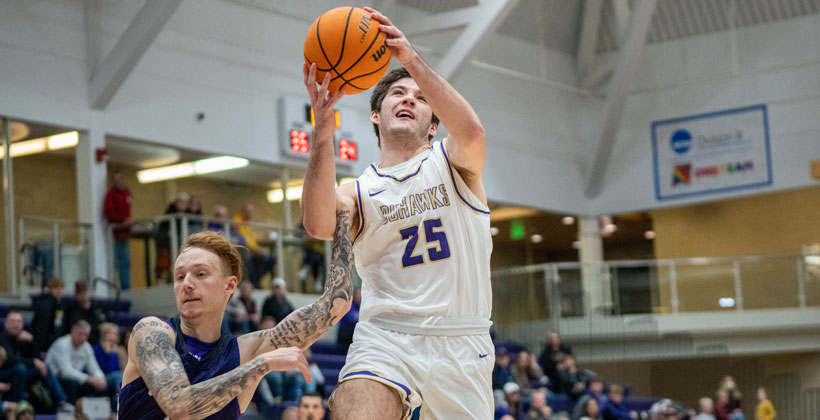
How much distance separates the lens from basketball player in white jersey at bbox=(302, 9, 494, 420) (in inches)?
189

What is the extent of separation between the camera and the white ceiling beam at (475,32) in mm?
19781

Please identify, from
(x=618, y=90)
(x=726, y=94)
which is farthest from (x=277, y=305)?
(x=726, y=94)

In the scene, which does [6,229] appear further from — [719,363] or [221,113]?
[719,363]

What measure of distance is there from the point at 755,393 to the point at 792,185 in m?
5.09

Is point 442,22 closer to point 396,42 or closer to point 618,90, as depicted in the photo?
point 618,90

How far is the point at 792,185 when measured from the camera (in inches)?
943

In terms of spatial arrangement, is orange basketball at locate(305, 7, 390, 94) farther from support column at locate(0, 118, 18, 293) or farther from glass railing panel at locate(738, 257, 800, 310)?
glass railing panel at locate(738, 257, 800, 310)

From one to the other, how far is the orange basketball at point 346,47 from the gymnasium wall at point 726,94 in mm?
20946

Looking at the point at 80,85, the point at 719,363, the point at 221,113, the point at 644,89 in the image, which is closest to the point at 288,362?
the point at 80,85

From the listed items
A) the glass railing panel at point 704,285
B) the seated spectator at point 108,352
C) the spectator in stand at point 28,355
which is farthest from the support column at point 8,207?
the glass railing panel at point 704,285

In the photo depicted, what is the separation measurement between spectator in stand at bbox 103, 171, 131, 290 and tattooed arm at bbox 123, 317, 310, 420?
12616 millimetres

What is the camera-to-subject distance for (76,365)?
1199 centimetres

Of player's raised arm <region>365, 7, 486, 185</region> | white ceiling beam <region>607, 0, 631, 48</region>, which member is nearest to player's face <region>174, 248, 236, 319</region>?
player's raised arm <region>365, 7, 486, 185</region>

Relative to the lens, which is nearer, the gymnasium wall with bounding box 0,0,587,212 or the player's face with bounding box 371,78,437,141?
the player's face with bounding box 371,78,437,141
